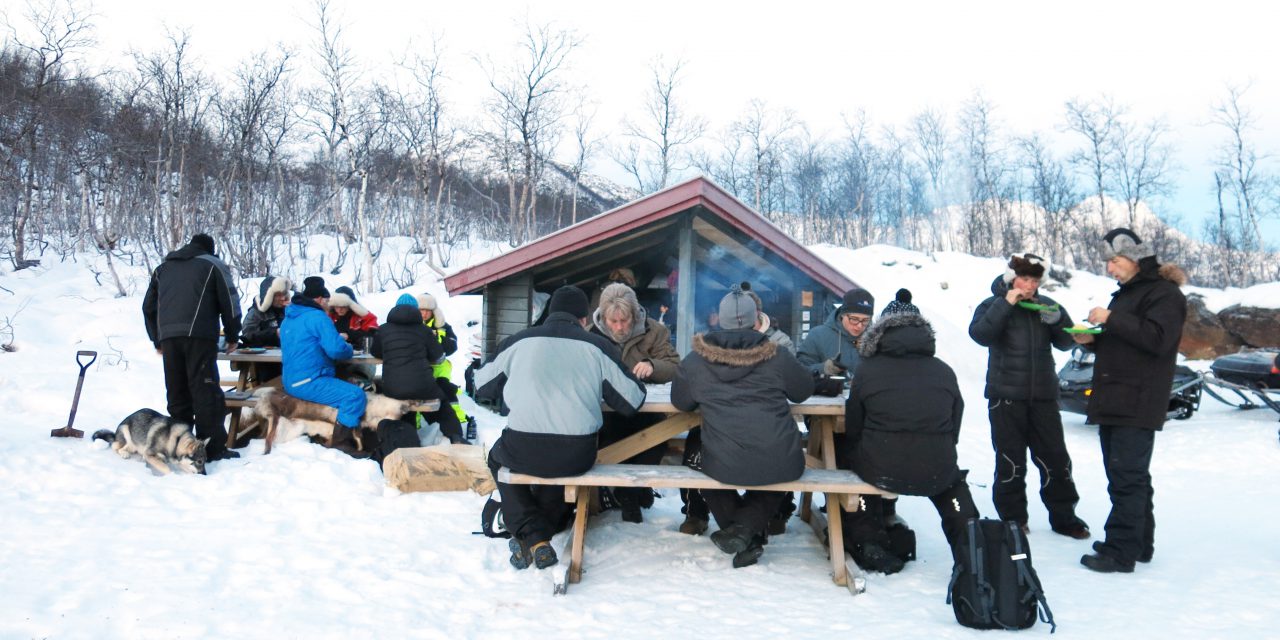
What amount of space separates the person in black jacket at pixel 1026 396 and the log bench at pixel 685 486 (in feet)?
4.14

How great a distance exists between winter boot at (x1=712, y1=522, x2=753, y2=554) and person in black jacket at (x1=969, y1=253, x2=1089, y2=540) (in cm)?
178

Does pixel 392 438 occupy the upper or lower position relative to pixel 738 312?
lower

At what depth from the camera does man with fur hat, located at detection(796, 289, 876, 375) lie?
497cm

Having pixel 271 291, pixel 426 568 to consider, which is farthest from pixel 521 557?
pixel 271 291

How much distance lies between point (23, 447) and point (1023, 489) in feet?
22.0

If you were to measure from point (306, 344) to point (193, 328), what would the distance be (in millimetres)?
787

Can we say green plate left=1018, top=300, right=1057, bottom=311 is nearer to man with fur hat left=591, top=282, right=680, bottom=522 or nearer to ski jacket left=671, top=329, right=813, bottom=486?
ski jacket left=671, top=329, right=813, bottom=486

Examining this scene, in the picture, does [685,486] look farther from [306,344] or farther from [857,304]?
[306,344]

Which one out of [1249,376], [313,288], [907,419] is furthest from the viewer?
[1249,376]

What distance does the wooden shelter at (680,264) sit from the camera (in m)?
8.33

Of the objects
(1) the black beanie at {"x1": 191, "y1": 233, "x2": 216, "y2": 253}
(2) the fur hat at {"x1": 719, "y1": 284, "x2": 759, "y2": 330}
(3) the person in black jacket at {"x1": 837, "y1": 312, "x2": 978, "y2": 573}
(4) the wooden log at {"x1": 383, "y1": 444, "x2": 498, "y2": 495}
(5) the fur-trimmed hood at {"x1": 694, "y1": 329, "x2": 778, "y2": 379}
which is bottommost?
(4) the wooden log at {"x1": 383, "y1": 444, "x2": 498, "y2": 495}

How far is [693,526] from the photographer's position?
179 inches

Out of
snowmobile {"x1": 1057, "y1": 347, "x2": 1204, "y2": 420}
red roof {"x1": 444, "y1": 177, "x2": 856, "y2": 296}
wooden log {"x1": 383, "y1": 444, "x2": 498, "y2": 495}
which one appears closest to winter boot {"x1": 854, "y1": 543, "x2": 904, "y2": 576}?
wooden log {"x1": 383, "y1": 444, "x2": 498, "y2": 495}

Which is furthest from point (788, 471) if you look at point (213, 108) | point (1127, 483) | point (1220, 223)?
point (1220, 223)
